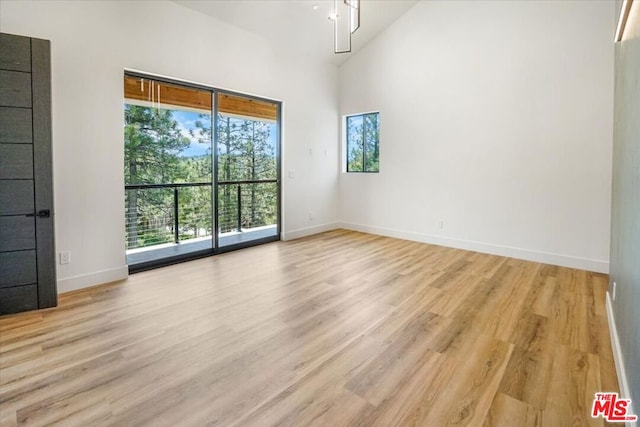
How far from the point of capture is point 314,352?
7.54 feet

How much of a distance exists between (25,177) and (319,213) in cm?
430

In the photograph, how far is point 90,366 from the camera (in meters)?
2.12

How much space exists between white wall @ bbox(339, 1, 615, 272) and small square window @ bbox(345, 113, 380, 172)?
0.20 m

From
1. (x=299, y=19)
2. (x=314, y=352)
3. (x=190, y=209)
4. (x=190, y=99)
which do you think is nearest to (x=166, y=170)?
(x=190, y=209)

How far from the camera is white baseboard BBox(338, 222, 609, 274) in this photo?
4.11 meters

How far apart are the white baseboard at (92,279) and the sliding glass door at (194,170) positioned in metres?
0.22

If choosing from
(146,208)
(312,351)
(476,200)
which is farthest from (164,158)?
(476,200)

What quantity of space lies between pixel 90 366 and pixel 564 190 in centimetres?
509

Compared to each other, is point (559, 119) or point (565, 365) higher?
point (559, 119)

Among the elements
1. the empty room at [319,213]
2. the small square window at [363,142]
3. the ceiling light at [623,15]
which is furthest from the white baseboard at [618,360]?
the small square window at [363,142]

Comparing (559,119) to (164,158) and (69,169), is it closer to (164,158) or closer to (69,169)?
(164,158)

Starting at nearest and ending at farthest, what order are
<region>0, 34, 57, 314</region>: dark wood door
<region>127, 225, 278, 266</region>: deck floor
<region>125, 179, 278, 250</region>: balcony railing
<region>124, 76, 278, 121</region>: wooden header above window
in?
<region>0, 34, 57, 314</region>: dark wood door, <region>124, 76, 278, 121</region>: wooden header above window, <region>125, 179, 278, 250</region>: balcony railing, <region>127, 225, 278, 266</region>: deck floor

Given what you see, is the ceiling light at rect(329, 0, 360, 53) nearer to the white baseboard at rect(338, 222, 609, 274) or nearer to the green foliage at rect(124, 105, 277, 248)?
the green foliage at rect(124, 105, 277, 248)

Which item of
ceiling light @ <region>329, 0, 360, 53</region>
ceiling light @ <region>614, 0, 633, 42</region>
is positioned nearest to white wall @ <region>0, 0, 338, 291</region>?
ceiling light @ <region>329, 0, 360, 53</region>
